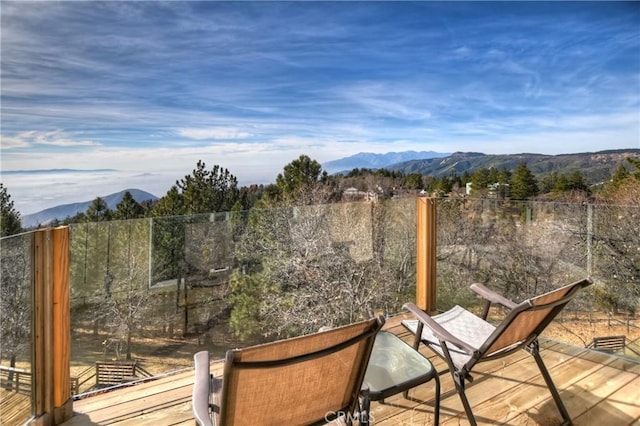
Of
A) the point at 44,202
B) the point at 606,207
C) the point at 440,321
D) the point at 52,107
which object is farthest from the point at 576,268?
the point at 52,107

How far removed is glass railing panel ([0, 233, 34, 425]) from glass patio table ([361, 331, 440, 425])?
5.23 feet

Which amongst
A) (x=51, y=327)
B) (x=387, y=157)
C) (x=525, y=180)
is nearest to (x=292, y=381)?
(x=51, y=327)

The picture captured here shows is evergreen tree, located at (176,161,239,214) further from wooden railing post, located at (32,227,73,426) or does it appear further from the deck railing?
wooden railing post, located at (32,227,73,426)

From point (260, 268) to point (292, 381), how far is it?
4.03 metres

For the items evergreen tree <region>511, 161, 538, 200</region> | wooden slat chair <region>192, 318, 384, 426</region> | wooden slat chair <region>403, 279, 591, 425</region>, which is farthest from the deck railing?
evergreen tree <region>511, 161, 538, 200</region>

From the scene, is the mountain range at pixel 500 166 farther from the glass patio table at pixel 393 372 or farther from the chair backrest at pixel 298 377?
the chair backrest at pixel 298 377

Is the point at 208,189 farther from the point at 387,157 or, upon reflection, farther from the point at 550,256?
the point at 550,256

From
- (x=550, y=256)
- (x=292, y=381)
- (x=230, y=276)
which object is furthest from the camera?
(x=230, y=276)

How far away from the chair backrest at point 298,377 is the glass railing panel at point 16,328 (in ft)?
4.17

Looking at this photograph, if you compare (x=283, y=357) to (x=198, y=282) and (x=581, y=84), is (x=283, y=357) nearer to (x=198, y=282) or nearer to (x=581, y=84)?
(x=198, y=282)

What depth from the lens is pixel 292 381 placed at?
1198 mm

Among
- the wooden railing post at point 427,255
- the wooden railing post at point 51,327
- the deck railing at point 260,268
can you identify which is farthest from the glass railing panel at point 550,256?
the wooden railing post at point 51,327

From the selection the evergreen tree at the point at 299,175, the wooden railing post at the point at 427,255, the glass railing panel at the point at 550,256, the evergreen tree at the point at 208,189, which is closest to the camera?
the glass railing panel at the point at 550,256

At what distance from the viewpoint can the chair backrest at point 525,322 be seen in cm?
167
